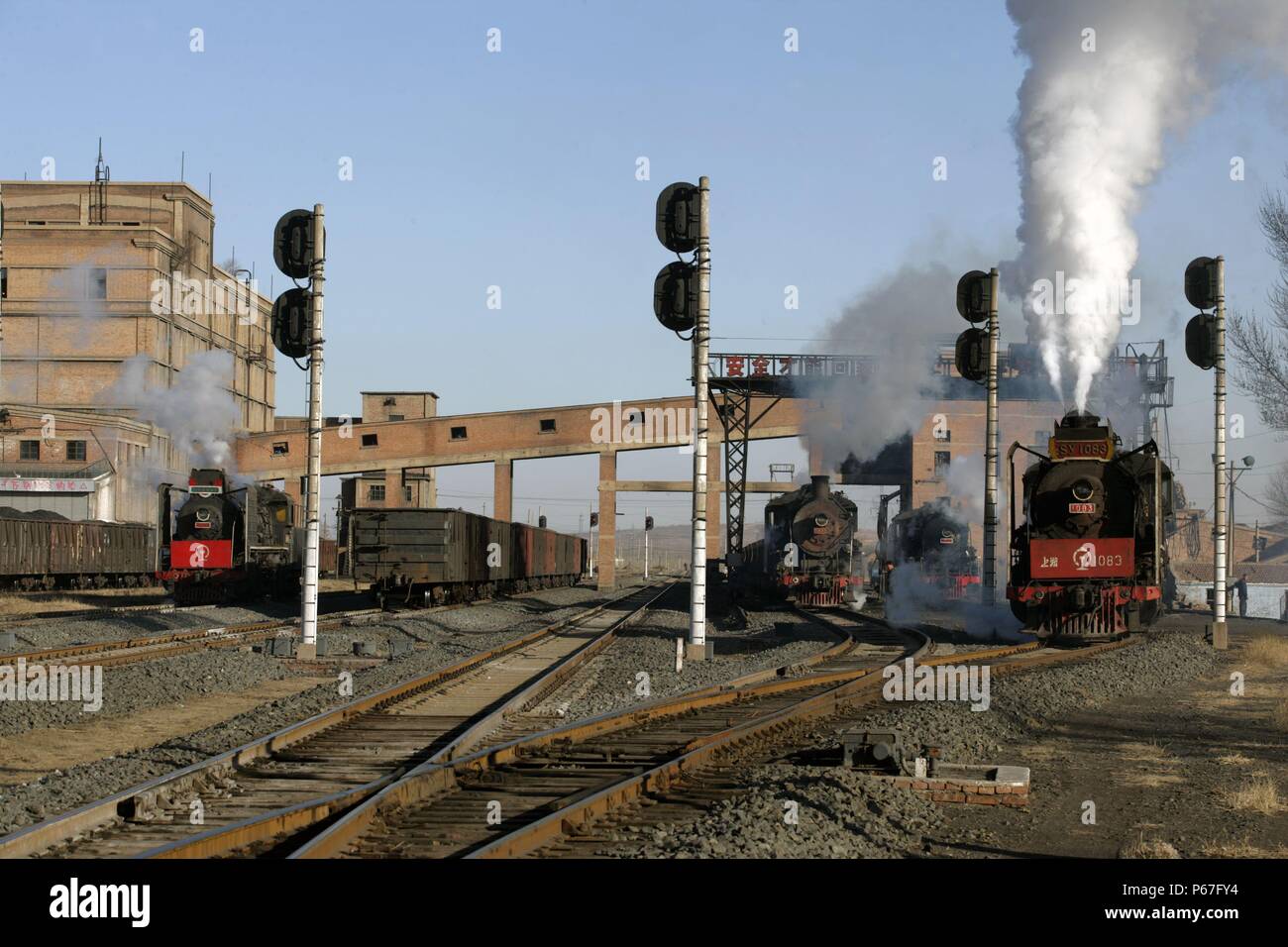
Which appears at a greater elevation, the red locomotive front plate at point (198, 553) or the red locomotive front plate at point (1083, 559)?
the red locomotive front plate at point (1083, 559)

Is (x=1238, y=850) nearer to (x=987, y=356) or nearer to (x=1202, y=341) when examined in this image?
(x=1202, y=341)

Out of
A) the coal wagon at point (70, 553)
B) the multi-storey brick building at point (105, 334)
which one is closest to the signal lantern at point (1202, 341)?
the coal wagon at point (70, 553)

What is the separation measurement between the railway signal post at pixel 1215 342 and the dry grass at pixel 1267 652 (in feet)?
2.25

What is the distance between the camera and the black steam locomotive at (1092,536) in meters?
23.1

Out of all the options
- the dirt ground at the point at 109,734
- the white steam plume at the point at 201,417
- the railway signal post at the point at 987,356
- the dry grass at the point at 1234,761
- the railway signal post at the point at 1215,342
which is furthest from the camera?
the white steam plume at the point at 201,417

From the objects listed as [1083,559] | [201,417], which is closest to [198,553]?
[201,417]

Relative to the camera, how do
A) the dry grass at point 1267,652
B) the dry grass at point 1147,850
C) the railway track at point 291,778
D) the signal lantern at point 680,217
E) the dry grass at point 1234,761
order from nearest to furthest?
the railway track at point 291,778 < the dry grass at point 1147,850 < the dry grass at point 1234,761 < the signal lantern at point 680,217 < the dry grass at point 1267,652

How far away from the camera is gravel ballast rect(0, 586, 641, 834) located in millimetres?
9445

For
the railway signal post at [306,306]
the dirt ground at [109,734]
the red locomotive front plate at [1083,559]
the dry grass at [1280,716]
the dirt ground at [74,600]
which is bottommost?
the dirt ground at [74,600]

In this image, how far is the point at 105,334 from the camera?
76.6 metres

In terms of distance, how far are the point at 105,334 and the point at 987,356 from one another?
6301 cm

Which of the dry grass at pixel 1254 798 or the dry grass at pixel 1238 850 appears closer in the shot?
the dry grass at pixel 1238 850

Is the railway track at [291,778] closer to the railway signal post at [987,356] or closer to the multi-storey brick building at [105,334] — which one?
the railway signal post at [987,356]
